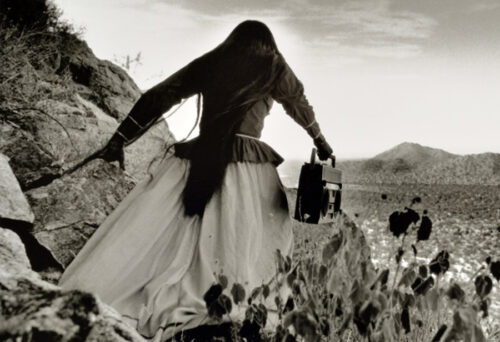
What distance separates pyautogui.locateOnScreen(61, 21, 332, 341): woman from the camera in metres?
2.88

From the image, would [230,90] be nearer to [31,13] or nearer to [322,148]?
[322,148]

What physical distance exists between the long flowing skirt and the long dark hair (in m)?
0.12

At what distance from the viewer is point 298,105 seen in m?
3.67

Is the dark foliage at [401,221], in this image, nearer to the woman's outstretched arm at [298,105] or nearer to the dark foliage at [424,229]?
the dark foliage at [424,229]

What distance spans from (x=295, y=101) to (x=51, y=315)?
276cm

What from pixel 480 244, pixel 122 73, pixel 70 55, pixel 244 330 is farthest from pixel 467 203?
pixel 244 330

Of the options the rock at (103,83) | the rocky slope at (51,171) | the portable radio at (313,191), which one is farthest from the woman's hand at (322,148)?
the rock at (103,83)

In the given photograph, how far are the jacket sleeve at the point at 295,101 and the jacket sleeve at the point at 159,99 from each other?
2.09 ft

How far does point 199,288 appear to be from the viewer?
279 cm

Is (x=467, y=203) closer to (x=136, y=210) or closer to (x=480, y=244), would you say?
(x=480, y=244)

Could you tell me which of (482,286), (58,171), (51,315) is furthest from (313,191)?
(51,315)

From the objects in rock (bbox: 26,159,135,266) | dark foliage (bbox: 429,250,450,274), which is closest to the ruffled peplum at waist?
rock (bbox: 26,159,135,266)

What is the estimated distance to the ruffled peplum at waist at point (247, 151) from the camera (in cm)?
346

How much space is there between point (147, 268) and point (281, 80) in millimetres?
1617
